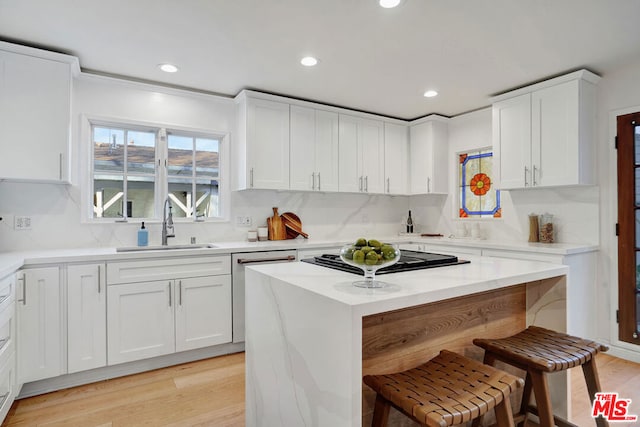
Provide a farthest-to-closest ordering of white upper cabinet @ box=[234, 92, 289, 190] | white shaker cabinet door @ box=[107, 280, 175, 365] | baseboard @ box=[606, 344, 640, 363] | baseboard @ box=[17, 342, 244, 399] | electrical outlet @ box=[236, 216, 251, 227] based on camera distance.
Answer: electrical outlet @ box=[236, 216, 251, 227]
white upper cabinet @ box=[234, 92, 289, 190]
baseboard @ box=[606, 344, 640, 363]
white shaker cabinet door @ box=[107, 280, 175, 365]
baseboard @ box=[17, 342, 244, 399]

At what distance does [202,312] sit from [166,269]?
471 millimetres

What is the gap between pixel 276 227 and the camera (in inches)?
153

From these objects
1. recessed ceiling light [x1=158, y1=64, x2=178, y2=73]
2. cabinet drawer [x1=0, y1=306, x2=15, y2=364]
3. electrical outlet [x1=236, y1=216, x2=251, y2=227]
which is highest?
recessed ceiling light [x1=158, y1=64, x2=178, y2=73]

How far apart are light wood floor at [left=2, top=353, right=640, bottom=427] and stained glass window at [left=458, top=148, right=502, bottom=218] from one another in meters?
1.86

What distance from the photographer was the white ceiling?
219cm

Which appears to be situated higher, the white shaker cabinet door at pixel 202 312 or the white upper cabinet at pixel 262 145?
the white upper cabinet at pixel 262 145

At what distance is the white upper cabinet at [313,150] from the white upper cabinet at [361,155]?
11 cm

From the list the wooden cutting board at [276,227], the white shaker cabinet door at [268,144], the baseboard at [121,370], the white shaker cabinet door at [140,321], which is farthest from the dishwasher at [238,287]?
the white shaker cabinet door at [268,144]

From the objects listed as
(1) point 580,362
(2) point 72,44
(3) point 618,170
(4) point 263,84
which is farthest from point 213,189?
(3) point 618,170

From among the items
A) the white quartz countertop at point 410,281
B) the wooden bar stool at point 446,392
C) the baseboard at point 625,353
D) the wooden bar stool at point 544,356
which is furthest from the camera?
the baseboard at point 625,353

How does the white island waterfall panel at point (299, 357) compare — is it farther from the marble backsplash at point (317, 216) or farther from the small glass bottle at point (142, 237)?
the marble backsplash at point (317, 216)

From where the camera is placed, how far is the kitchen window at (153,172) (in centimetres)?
326

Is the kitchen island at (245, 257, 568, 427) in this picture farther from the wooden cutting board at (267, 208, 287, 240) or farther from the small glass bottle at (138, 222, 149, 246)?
the wooden cutting board at (267, 208, 287, 240)

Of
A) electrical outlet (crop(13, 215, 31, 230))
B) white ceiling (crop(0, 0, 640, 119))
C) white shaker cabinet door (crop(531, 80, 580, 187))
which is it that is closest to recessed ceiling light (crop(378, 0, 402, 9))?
white ceiling (crop(0, 0, 640, 119))
